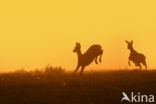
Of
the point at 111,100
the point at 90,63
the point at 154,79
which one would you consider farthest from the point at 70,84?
the point at 90,63

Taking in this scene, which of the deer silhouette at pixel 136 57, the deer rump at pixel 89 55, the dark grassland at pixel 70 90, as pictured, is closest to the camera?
the dark grassland at pixel 70 90

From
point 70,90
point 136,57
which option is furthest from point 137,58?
point 70,90

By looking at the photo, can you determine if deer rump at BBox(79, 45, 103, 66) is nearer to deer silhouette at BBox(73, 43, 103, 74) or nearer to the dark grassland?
deer silhouette at BBox(73, 43, 103, 74)

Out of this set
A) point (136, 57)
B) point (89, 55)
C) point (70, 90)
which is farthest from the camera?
point (136, 57)

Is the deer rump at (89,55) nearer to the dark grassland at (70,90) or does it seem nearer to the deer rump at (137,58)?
the deer rump at (137,58)

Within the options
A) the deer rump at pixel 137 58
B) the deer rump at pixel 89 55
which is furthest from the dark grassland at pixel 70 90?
the deer rump at pixel 137 58

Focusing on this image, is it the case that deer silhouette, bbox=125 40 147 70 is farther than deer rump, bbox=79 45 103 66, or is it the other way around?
deer silhouette, bbox=125 40 147 70

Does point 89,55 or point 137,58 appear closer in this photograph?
point 89,55

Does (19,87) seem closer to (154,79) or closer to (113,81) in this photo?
(113,81)

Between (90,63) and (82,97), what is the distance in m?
12.6

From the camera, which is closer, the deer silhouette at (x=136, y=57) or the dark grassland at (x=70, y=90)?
the dark grassland at (x=70, y=90)

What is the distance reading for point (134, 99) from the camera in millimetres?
17719

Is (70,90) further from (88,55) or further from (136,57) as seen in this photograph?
(136,57)

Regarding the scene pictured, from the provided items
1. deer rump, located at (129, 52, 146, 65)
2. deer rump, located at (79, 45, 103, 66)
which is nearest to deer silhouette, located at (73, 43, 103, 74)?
deer rump, located at (79, 45, 103, 66)
